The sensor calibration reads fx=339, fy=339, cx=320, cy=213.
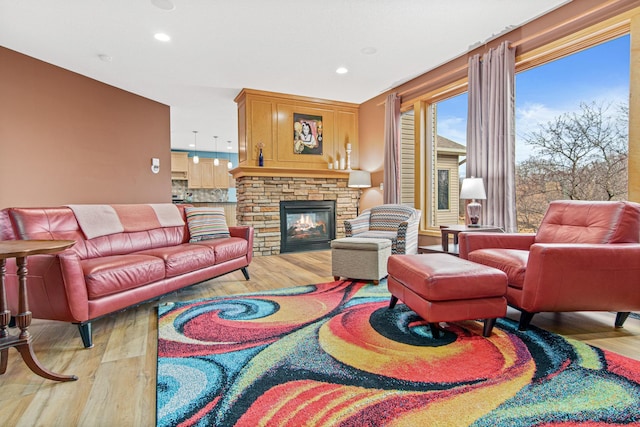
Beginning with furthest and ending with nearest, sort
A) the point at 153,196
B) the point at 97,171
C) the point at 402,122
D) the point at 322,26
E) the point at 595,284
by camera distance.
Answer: the point at 153,196 → the point at 402,122 → the point at 97,171 → the point at 322,26 → the point at 595,284

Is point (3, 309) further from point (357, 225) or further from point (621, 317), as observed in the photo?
point (621, 317)

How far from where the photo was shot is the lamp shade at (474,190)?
Answer: 140 inches

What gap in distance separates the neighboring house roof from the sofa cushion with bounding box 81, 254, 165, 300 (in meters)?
4.13

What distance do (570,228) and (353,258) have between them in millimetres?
1854

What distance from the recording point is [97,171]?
491 centimetres

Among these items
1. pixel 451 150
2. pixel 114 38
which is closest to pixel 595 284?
pixel 451 150

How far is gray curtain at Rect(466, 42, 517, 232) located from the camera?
357cm

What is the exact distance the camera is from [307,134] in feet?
19.3

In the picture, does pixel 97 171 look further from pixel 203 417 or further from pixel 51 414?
pixel 203 417

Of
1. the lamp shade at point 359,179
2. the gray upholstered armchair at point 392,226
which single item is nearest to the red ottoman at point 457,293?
the gray upholstered armchair at point 392,226

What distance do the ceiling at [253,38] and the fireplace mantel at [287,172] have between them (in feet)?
4.14

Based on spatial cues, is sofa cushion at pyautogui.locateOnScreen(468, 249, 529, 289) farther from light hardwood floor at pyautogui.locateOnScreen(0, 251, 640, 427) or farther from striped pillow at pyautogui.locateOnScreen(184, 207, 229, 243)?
striped pillow at pyautogui.locateOnScreen(184, 207, 229, 243)

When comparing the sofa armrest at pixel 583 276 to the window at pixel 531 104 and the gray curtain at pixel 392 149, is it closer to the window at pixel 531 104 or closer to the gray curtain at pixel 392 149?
the window at pixel 531 104

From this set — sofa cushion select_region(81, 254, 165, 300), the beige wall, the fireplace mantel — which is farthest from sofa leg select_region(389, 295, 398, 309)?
the beige wall
